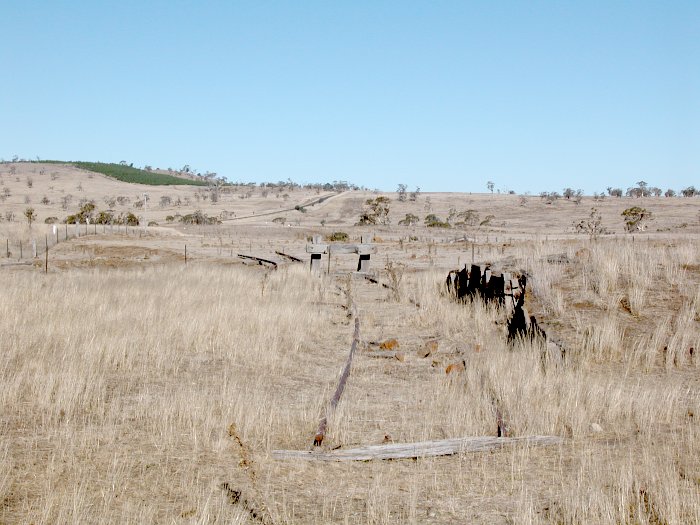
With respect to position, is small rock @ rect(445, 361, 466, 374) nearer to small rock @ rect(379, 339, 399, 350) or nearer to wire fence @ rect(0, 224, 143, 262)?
small rock @ rect(379, 339, 399, 350)

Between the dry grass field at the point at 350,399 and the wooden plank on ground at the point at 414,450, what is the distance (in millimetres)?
68

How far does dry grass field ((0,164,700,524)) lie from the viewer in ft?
17.6

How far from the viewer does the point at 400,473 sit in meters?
6.12

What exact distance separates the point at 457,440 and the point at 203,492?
7.40 feet

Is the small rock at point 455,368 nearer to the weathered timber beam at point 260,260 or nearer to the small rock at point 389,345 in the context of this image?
the small rock at point 389,345

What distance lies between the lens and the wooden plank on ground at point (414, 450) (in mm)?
6285

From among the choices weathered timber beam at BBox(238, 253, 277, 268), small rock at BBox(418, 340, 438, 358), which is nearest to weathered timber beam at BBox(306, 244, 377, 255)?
weathered timber beam at BBox(238, 253, 277, 268)

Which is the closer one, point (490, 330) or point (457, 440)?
point (457, 440)

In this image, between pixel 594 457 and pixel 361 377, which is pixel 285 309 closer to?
pixel 361 377

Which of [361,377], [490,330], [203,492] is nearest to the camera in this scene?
[203,492]

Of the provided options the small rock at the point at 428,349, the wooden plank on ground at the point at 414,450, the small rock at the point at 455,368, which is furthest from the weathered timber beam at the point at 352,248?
the wooden plank on ground at the point at 414,450

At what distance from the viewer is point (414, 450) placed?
21.0 feet

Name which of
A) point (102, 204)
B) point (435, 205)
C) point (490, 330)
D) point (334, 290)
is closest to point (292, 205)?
point (435, 205)

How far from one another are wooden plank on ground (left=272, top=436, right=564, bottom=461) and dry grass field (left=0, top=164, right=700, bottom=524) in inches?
2.7
